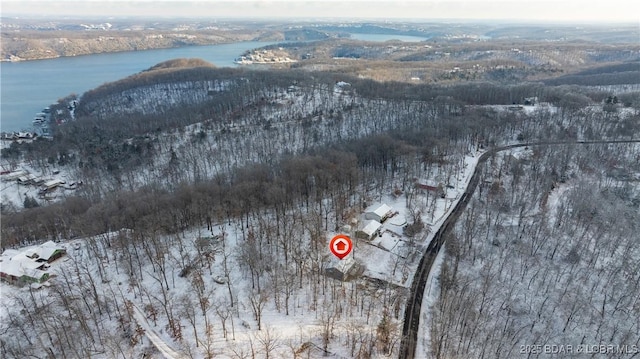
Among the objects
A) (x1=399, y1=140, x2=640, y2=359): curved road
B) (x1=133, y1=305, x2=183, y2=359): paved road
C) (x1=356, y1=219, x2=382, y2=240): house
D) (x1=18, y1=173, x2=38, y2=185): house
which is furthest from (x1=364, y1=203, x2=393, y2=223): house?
(x1=18, y1=173, x2=38, y2=185): house

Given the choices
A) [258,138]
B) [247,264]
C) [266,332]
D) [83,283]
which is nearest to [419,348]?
[266,332]

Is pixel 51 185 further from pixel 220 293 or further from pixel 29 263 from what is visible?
pixel 220 293

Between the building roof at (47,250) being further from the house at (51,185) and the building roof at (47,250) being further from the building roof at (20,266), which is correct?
the house at (51,185)

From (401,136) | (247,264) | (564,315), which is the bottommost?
(564,315)

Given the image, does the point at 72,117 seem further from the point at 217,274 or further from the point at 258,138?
the point at 217,274

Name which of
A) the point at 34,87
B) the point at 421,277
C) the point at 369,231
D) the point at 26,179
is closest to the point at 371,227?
the point at 369,231

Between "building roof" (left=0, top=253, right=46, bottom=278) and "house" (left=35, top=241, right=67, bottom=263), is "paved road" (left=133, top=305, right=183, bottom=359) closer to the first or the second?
"building roof" (left=0, top=253, right=46, bottom=278)
